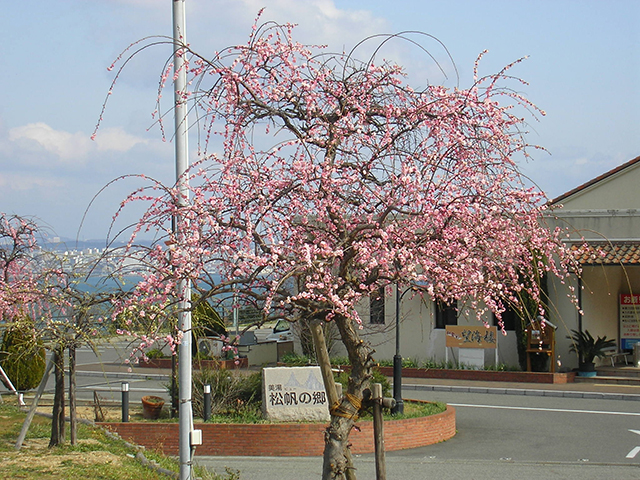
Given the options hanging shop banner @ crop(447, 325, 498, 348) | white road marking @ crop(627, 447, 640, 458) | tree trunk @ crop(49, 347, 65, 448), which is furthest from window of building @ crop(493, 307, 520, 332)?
tree trunk @ crop(49, 347, 65, 448)

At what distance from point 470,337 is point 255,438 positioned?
11.8m

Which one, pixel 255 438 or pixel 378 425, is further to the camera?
pixel 255 438

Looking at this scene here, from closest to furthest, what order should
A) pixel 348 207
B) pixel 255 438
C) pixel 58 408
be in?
1. pixel 348 207
2. pixel 58 408
3. pixel 255 438

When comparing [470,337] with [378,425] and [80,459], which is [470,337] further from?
[378,425]

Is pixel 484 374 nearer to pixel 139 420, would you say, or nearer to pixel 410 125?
pixel 139 420

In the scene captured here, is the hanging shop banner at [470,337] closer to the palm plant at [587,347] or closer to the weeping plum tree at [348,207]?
the palm plant at [587,347]

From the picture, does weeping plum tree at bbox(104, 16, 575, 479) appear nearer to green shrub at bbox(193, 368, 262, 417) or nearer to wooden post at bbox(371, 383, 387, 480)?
wooden post at bbox(371, 383, 387, 480)

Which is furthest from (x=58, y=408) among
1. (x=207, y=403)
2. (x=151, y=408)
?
(x=151, y=408)

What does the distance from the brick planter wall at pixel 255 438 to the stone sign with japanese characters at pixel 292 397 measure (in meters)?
0.68

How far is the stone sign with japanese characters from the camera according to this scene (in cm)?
1345

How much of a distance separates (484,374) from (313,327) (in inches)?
655

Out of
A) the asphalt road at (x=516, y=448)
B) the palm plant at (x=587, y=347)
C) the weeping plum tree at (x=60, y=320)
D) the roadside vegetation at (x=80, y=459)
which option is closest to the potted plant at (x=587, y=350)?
the palm plant at (x=587, y=347)

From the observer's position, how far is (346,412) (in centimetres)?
670

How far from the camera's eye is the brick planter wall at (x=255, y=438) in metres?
12.5
